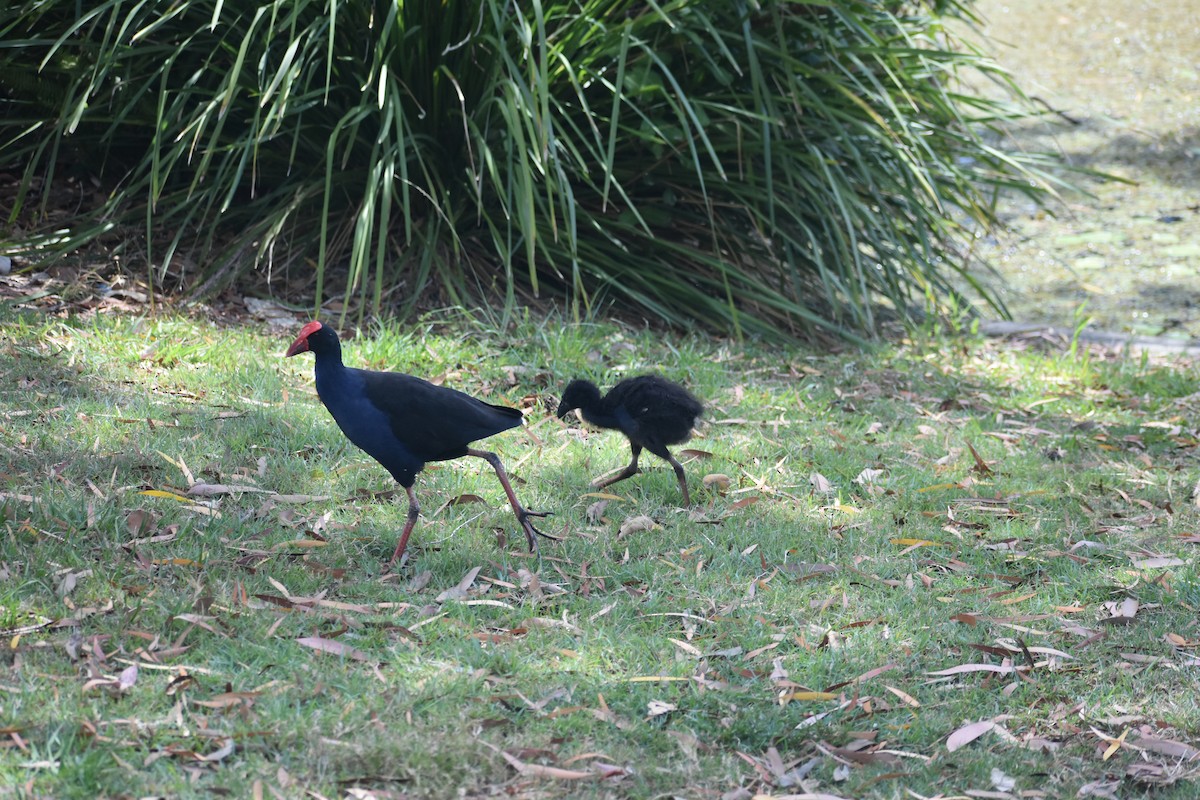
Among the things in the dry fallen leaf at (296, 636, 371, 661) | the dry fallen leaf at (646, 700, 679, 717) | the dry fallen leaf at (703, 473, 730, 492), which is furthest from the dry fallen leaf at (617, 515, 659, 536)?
the dry fallen leaf at (296, 636, 371, 661)

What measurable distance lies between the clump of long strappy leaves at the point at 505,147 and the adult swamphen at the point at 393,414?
70.7 inches

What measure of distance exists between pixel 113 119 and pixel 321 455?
263cm

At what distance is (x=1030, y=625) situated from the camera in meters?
4.27

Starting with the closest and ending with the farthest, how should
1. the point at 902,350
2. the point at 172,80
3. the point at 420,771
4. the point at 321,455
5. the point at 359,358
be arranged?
the point at 420,771 → the point at 321,455 → the point at 359,358 → the point at 172,80 → the point at 902,350

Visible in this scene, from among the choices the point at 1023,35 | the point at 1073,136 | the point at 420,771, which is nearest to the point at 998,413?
the point at 420,771

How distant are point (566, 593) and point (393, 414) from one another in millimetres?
873

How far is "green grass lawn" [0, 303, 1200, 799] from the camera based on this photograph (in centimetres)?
335

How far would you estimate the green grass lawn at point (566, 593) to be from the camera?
335 centimetres

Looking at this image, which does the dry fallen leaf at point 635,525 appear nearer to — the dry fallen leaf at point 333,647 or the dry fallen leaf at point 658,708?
the dry fallen leaf at point 658,708

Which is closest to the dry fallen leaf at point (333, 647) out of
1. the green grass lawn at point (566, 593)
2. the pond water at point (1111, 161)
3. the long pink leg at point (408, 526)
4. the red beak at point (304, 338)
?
the green grass lawn at point (566, 593)

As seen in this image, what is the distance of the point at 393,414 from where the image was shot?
436 cm

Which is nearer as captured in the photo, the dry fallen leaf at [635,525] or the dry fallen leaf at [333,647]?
the dry fallen leaf at [333,647]

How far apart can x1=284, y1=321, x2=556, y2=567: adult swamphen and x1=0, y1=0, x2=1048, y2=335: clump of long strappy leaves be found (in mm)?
1797

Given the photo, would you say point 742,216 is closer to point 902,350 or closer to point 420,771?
point 902,350
